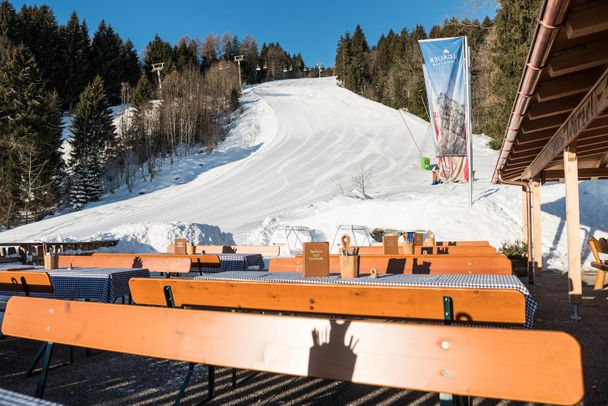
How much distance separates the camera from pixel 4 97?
30719 mm

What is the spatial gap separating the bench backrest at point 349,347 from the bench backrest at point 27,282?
1.89 meters

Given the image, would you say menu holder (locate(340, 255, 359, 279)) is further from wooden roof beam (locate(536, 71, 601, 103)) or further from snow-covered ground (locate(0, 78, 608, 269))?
snow-covered ground (locate(0, 78, 608, 269))

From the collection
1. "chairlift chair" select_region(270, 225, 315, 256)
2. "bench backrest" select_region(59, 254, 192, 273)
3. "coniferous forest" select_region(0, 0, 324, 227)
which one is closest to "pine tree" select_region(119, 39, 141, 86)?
"coniferous forest" select_region(0, 0, 324, 227)

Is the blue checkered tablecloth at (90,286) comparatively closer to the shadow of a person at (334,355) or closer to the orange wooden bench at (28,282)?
the orange wooden bench at (28,282)

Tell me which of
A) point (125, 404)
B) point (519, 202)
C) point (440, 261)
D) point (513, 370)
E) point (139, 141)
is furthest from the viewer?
point (139, 141)

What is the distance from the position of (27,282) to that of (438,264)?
4.30 metres

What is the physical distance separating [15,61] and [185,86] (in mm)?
18461

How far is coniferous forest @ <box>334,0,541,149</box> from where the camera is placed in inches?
1046

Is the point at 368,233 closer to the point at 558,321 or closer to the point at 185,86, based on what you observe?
the point at 558,321

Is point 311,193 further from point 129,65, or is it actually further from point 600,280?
point 129,65

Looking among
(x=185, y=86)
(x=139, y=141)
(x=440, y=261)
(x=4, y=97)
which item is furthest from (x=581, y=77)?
(x=185, y=86)

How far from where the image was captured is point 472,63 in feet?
130

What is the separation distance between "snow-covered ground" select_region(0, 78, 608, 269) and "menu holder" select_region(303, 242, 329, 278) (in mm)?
8821

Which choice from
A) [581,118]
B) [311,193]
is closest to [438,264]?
[581,118]
